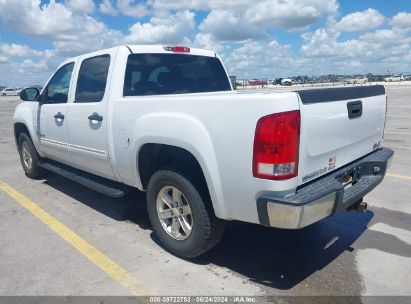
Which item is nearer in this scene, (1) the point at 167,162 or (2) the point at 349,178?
(2) the point at 349,178

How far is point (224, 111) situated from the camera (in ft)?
9.69

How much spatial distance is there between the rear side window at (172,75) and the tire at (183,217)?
118 cm

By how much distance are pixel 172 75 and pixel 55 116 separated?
1.75 metres

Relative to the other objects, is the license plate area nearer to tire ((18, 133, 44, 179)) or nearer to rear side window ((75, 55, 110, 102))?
rear side window ((75, 55, 110, 102))

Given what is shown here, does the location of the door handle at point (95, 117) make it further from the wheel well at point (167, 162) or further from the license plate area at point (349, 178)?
the license plate area at point (349, 178)

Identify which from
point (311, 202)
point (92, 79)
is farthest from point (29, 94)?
point (311, 202)

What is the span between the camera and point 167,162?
384cm

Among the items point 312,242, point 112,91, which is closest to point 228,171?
point 312,242

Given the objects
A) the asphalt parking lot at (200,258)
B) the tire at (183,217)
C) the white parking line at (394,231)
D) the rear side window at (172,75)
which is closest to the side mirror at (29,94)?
the asphalt parking lot at (200,258)

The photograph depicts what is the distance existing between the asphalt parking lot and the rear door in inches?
30.0

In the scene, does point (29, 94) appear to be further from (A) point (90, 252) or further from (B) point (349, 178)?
(B) point (349, 178)

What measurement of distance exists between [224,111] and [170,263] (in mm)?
1590

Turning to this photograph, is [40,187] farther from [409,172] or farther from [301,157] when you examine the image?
[409,172]

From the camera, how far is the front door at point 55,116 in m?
5.16
